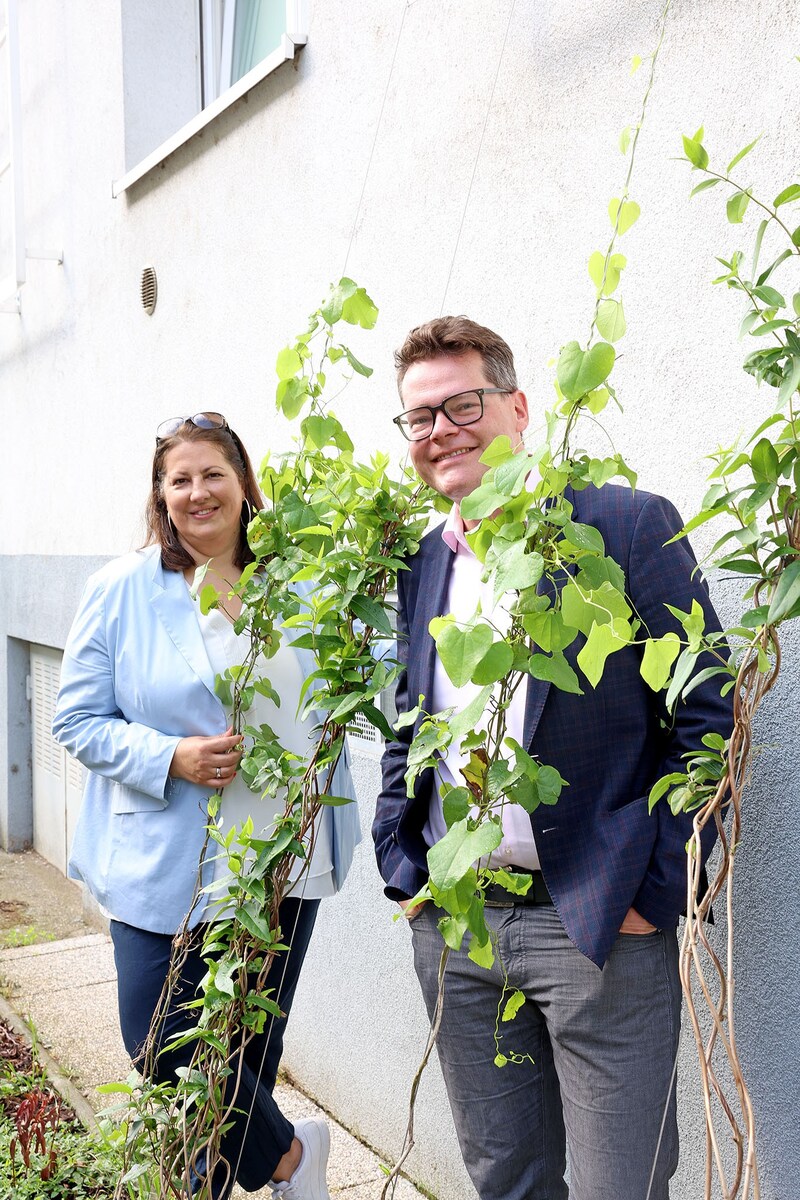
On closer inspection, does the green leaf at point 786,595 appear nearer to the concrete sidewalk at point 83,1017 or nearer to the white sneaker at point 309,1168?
the white sneaker at point 309,1168

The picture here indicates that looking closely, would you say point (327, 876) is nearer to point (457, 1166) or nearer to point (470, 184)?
point (457, 1166)

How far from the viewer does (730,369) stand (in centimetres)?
233

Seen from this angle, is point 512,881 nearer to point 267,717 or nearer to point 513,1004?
point 513,1004

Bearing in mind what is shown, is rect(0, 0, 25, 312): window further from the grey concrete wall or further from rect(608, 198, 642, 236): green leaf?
rect(608, 198, 642, 236): green leaf

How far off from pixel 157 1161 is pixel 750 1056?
1190 millimetres

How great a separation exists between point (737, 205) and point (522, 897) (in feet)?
3.95

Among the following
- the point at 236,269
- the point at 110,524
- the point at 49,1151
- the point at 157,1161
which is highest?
the point at 236,269

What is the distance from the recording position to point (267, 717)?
272cm

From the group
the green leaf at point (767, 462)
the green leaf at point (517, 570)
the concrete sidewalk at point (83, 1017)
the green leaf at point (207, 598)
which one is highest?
the green leaf at point (767, 462)

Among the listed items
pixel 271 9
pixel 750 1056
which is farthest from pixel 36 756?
pixel 750 1056

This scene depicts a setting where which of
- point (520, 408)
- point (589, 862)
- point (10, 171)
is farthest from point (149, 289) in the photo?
point (589, 862)

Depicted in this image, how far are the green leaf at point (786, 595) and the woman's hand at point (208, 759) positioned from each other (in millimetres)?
1480

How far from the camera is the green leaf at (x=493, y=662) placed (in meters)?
1.40

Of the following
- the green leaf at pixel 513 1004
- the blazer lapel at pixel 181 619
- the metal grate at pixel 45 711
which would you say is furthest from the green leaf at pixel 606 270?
the metal grate at pixel 45 711
